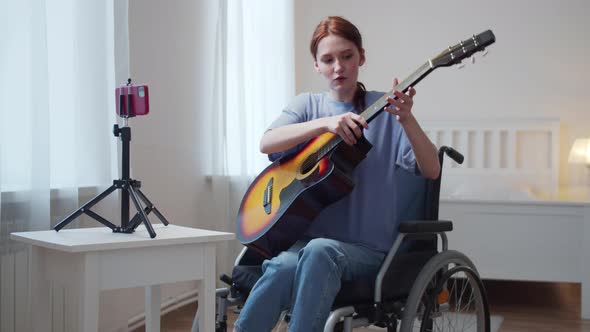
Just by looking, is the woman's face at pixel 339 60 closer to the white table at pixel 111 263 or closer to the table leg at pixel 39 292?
the white table at pixel 111 263

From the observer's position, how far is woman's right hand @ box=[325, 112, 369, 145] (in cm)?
156

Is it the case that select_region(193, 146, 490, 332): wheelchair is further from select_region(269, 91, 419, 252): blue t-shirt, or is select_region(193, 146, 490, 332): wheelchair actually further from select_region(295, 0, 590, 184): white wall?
select_region(295, 0, 590, 184): white wall

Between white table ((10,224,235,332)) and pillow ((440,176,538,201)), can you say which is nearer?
white table ((10,224,235,332))

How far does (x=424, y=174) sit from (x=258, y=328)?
0.53 metres

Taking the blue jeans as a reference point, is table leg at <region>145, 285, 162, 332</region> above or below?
below

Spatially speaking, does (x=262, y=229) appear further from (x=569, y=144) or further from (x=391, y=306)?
(x=569, y=144)

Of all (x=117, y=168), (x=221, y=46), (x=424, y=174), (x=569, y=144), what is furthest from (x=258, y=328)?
(x=569, y=144)

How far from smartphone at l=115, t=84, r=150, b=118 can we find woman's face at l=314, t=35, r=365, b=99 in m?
0.44

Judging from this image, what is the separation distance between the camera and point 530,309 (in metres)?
3.20

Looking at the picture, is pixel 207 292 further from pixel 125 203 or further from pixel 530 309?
pixel 530 309

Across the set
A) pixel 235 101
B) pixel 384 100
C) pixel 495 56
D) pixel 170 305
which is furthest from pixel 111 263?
pixel 495 56

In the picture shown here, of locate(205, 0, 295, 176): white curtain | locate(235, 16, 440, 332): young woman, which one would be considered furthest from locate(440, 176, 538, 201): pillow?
locate(235, 16, 440, 332): young woman

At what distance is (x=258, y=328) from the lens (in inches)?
58.8

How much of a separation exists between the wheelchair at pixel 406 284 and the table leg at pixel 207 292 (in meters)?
0.03
